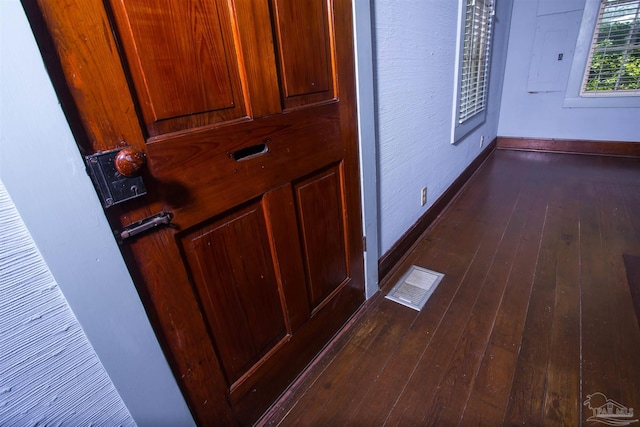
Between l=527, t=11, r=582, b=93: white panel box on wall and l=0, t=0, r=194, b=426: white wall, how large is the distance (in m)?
4.34

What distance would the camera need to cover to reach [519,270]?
1.68 metres

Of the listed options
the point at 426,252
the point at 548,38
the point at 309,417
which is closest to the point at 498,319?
the point at 426,252

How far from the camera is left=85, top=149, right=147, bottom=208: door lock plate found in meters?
0.55

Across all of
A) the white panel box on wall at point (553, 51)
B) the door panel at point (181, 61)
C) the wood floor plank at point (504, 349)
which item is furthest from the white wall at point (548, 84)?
the door panel at point (181, 61)

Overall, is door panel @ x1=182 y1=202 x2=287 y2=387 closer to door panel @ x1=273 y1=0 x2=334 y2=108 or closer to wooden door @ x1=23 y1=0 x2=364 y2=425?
wooden door @ x1=23 y1=0 x2=364 y2=425

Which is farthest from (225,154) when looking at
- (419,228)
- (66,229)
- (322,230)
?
(419,228)

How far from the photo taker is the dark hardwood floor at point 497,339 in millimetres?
1049

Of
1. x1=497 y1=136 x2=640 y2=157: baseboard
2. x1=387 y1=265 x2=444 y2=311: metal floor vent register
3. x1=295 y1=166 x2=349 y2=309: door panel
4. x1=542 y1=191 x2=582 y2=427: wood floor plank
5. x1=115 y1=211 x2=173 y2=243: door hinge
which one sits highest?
x1=115 y1=211 x2=173 y2=243: door hinge

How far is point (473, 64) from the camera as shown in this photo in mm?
2510

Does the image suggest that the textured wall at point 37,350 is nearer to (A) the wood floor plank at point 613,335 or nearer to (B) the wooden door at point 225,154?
(B) the wooden door at point 225,154

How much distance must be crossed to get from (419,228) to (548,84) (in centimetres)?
284

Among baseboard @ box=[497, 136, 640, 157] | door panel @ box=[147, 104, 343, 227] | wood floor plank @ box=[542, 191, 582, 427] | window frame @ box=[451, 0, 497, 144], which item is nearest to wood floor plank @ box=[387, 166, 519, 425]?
wood floor plank @ box=[542, 191, 582, 427]

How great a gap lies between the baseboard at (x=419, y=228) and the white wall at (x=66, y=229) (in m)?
1.22
